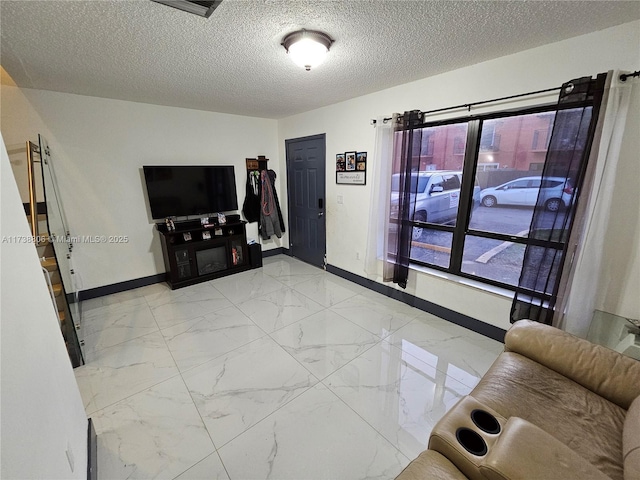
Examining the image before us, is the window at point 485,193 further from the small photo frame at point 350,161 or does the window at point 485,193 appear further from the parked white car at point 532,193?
the small photo frame at point 350,161

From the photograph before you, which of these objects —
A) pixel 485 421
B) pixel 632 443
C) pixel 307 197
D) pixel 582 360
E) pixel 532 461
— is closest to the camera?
pixel 532 461

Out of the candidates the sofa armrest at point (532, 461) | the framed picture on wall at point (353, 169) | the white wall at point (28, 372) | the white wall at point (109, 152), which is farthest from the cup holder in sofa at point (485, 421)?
the white wall at point (109, 152)

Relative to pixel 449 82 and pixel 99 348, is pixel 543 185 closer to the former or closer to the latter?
pixel 449 82

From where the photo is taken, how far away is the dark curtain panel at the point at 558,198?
68.0 inches

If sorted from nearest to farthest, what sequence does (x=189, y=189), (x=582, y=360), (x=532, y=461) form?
(x=532, y=461) < (x=582, y=360) < (x=189, y=189)

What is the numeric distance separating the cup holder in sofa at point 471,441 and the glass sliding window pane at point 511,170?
1.69 metres

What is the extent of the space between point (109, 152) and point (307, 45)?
277cm

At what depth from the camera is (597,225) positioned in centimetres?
172

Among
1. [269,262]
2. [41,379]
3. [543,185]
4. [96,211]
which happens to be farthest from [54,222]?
[543,185]

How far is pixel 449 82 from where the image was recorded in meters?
2.41

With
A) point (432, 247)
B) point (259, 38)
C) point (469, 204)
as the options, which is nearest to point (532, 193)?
point (469, 204)

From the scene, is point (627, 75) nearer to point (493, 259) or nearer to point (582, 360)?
point (493, 259)

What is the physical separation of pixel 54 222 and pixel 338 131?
3.07 metres

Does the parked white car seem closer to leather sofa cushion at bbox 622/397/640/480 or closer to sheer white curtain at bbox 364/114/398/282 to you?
sheer white curtain at bbox 364/114/398/282
